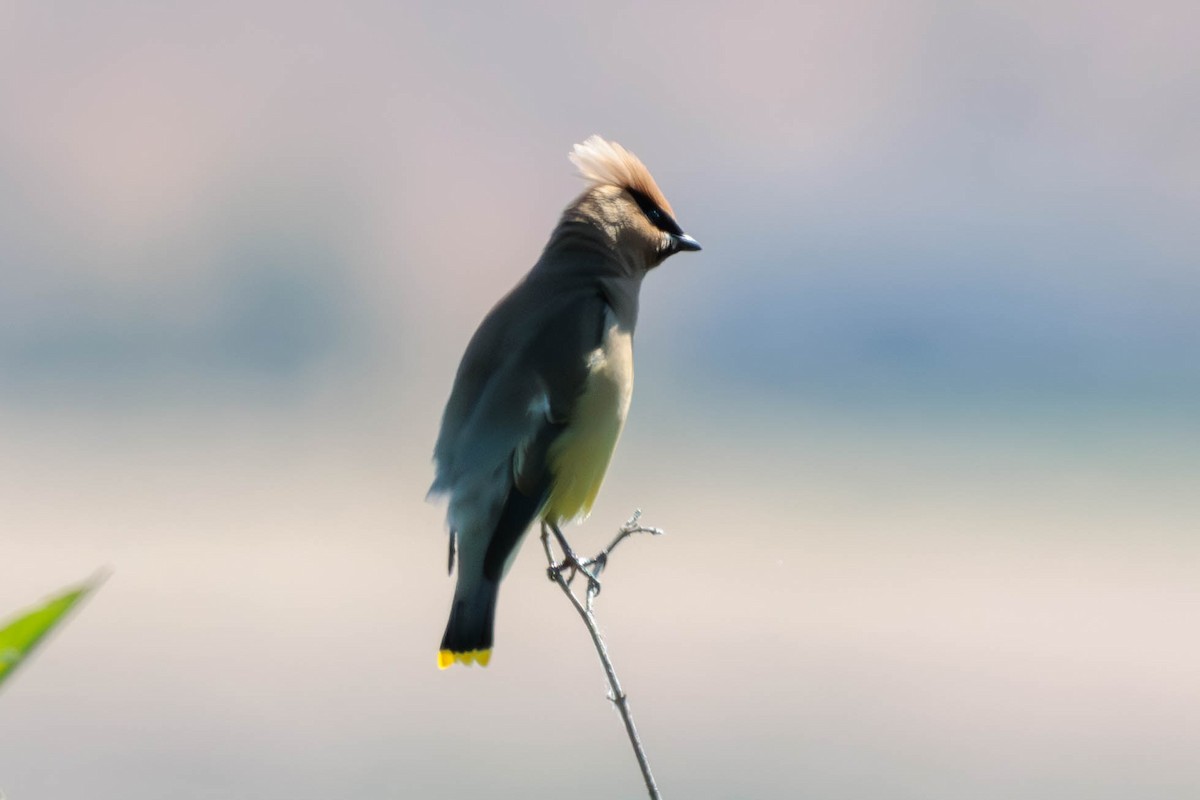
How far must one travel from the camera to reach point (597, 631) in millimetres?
1803

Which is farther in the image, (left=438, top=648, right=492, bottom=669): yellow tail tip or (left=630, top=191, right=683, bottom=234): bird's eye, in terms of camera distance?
(left=630, top=191, right=683, bottom=234): bird's eye

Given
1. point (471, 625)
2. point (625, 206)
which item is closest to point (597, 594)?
point (471, 625)

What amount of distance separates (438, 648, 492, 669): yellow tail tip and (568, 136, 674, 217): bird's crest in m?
1.17

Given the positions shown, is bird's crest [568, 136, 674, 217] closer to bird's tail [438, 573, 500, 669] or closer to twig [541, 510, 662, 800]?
twig [541, 510, 662, 800]

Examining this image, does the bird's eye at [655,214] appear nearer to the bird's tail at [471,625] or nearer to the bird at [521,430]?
the bird at [521,430]

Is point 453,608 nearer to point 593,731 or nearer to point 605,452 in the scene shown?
point 605,452

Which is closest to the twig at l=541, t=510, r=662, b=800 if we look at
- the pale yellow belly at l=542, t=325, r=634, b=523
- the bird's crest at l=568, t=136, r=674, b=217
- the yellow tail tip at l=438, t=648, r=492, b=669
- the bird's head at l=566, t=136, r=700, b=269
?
the pale yellow belly at l=542, t=325, r=634, b=523

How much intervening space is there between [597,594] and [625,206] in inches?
44.3

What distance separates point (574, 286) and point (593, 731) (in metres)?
16.6

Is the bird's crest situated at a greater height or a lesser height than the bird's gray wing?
greater

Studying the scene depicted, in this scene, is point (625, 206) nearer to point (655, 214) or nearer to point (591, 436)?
point (655, 214)

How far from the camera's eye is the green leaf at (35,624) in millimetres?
573

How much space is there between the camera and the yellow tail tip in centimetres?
275

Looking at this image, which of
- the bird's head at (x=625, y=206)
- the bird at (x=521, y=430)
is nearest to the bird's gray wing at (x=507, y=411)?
the bird at (x=521, y=430)
